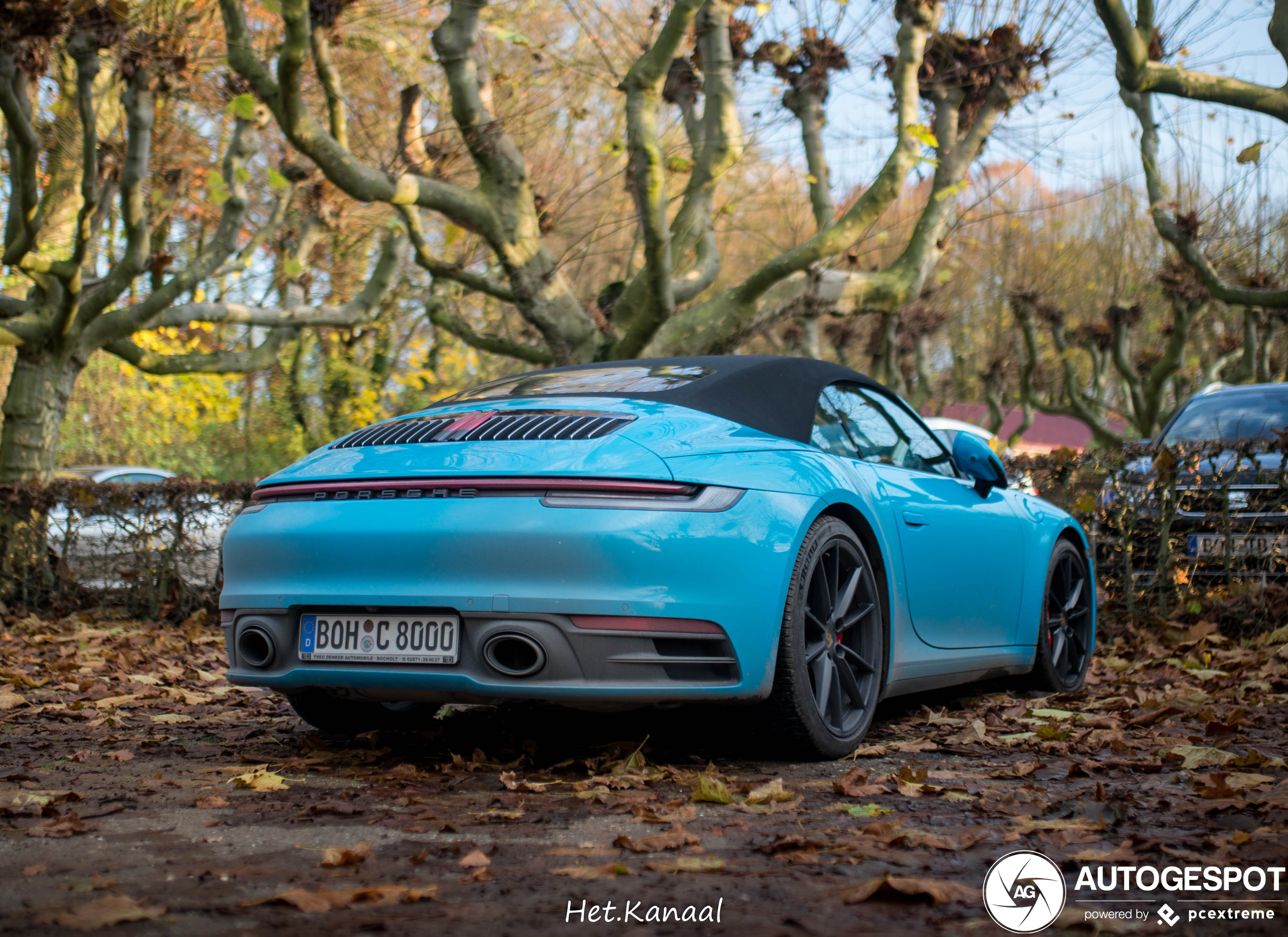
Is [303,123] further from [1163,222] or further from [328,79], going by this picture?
[1163,222]

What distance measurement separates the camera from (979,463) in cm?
517

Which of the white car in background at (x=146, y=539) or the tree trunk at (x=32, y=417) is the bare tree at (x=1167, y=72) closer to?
the white car in background at (x=146, y=539)

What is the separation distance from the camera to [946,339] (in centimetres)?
3500

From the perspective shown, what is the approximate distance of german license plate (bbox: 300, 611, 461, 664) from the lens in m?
3.45

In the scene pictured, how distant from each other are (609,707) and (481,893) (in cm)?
109

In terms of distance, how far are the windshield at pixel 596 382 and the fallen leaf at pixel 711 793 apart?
1328 mm

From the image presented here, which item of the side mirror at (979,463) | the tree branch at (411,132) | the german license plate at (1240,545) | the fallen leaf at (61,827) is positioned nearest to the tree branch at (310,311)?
the tree branch at (411,132)

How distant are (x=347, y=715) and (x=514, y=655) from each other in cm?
133

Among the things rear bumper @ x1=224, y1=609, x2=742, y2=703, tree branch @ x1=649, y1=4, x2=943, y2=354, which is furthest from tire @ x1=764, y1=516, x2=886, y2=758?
tree branch @ x1=649, y1=4, x2=943, y2=354

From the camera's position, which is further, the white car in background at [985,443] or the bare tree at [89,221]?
the bare tree at [89,221]

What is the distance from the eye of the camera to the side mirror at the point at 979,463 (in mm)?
5145

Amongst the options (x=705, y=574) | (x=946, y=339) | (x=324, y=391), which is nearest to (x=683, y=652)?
(x=705, y=574)

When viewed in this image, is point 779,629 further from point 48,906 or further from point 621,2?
point 621,2

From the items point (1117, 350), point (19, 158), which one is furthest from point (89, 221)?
point (1117, 350)
